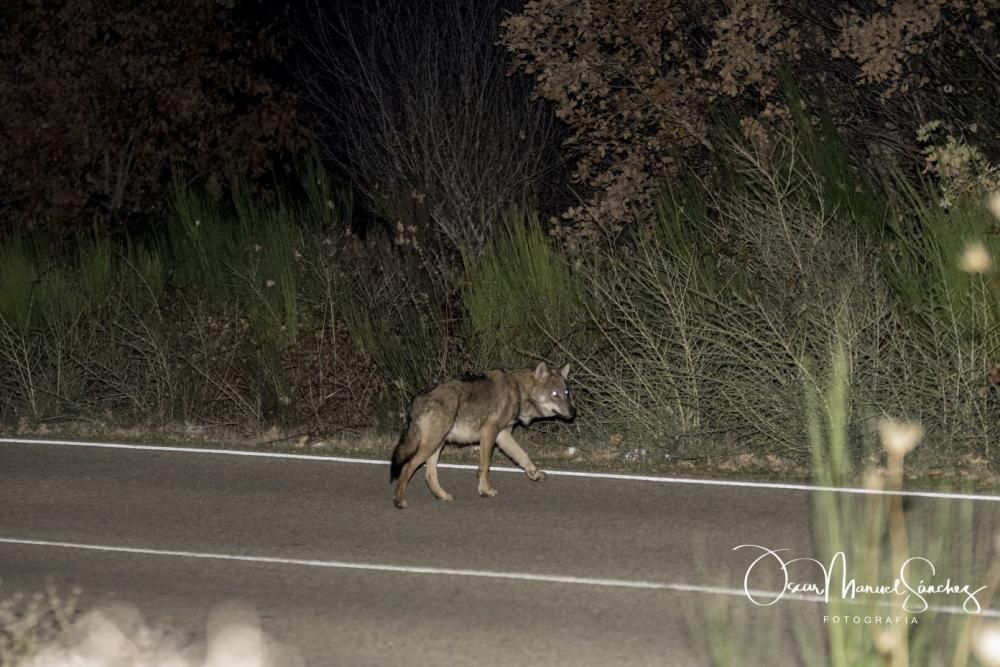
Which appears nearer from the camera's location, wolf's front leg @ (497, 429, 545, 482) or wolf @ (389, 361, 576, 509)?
wolf @ (389, 361, 576, 509)

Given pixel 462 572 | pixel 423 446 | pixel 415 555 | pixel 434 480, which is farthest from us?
pixel 434 480

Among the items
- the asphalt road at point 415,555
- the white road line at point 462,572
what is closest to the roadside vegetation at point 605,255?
the asphalt road at point 415,555

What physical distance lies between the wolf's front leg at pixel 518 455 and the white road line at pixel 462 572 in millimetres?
2948

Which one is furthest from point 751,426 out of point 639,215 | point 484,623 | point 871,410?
point 484,623

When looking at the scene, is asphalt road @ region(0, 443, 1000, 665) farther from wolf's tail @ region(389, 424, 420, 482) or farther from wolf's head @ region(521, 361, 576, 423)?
wolf's head @ region(521, 361, 576, 423)

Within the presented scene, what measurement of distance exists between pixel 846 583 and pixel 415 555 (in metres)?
2.75

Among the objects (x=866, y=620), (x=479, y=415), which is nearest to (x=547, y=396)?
(x=479, y=415)

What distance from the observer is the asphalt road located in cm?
841

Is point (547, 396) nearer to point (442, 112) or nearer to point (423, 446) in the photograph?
point (423, 446)

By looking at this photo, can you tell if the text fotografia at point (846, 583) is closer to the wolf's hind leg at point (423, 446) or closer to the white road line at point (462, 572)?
the white road line at point (462, 572)

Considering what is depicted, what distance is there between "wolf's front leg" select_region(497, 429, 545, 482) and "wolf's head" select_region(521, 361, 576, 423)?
0.66 ft

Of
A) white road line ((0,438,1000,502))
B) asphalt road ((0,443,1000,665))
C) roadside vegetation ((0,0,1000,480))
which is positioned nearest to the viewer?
asphalt road ((0,443,1000,665))

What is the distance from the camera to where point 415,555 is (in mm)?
10383

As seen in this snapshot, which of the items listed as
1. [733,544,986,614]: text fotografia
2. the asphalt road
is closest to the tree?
the asphalt road
